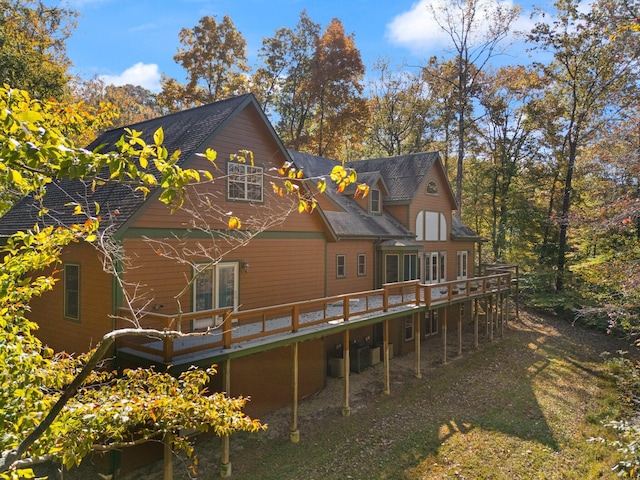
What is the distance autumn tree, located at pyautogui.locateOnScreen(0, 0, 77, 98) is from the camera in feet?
51.0

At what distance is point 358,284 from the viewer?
698 inches

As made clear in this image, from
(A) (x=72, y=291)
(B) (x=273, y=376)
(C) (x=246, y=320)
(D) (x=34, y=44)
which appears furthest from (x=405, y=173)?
(D) (x=34, y=44)

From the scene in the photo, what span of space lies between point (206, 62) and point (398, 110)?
1754 cm

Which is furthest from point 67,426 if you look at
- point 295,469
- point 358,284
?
point 358,284

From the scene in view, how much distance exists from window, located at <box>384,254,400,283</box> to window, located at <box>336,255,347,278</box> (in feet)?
8.32

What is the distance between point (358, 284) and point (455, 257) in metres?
8.72

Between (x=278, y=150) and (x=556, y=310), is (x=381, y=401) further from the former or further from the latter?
(x=556, y=310)

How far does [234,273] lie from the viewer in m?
11.8

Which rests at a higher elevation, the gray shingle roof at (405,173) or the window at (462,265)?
the gray shingle roof at (405,173)

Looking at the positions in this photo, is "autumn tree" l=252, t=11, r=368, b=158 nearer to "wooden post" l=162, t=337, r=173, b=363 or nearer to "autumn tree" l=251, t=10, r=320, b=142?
"autumn tree" l=251, t=10, r=320, b=142

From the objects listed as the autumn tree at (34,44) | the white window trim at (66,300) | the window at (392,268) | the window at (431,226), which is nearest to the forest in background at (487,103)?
the autumn tree at (34,44)

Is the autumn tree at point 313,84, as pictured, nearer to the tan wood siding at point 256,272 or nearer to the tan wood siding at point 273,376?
the tan wood siding at point 256,272

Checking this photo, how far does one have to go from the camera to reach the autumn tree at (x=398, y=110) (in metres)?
36.6

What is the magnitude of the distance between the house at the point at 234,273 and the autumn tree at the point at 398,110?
69.8 feet
